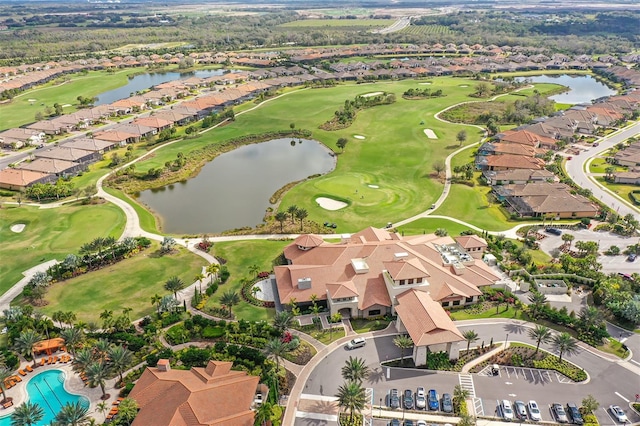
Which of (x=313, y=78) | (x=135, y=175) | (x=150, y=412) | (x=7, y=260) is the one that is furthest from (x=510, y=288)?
(x=313, y=78)

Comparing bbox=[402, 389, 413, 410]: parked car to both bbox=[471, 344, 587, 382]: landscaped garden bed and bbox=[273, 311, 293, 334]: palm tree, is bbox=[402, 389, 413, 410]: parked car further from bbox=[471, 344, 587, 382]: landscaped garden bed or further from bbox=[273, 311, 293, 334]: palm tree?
bbox=[273, 311, 293, 334]: palm tree

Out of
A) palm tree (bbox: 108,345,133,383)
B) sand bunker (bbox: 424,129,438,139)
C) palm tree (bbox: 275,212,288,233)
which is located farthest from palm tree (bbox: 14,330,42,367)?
sand bunker (bbox: 424,129,438,139)

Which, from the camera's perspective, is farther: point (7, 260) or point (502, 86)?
point (502, 86)

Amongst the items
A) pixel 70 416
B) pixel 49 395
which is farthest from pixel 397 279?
pixel 49 395

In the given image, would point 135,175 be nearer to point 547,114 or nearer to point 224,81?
point 224,81

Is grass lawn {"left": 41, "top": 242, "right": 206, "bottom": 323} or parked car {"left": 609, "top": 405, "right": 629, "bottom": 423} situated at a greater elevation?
parked car {"left": 609, "top": 405, "right": 629, "bottom": 423}

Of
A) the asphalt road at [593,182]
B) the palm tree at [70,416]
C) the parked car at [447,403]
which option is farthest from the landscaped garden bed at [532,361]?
the asphalt road at [593,182]

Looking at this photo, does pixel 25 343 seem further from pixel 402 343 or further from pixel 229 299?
pixel 402 343
